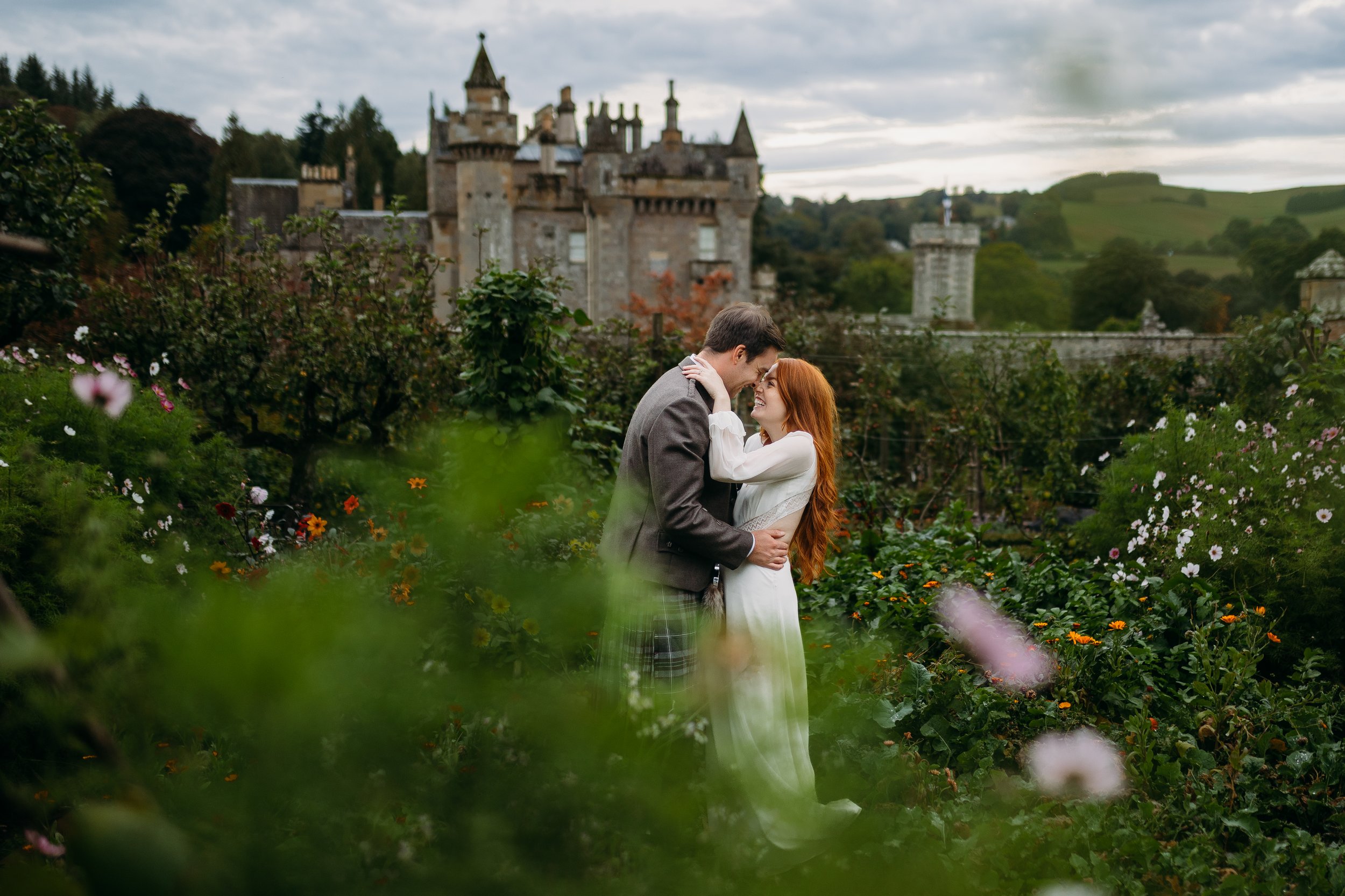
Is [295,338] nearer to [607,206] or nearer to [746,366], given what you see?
[746,366]

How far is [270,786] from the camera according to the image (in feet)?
2.77

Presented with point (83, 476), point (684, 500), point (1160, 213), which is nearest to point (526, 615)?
point (1160, 213)

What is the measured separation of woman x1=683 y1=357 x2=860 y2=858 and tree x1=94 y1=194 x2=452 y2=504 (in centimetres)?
394

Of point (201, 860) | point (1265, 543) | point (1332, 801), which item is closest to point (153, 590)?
point (201, 860)

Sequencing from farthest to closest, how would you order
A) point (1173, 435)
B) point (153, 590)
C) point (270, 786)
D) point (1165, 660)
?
1. point (1173, 435)
2. point (1165, 660)
3. point (153, 590)
4. point (270, 786)

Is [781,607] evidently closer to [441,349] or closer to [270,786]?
[270,786]

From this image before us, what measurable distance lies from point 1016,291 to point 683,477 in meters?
62.6

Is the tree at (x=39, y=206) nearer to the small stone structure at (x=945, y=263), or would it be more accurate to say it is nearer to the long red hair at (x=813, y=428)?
the long red hair at (x=813, y=428)

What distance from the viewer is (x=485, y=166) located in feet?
102

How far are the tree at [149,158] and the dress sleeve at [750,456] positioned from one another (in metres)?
41.5

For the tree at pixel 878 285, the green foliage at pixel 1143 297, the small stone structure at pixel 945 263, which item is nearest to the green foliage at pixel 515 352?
the small stone structure at pixel 945 263

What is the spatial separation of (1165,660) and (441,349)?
5120 millimetres

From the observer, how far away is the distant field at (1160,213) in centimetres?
91

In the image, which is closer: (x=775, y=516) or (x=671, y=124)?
(x=775, y=516)
